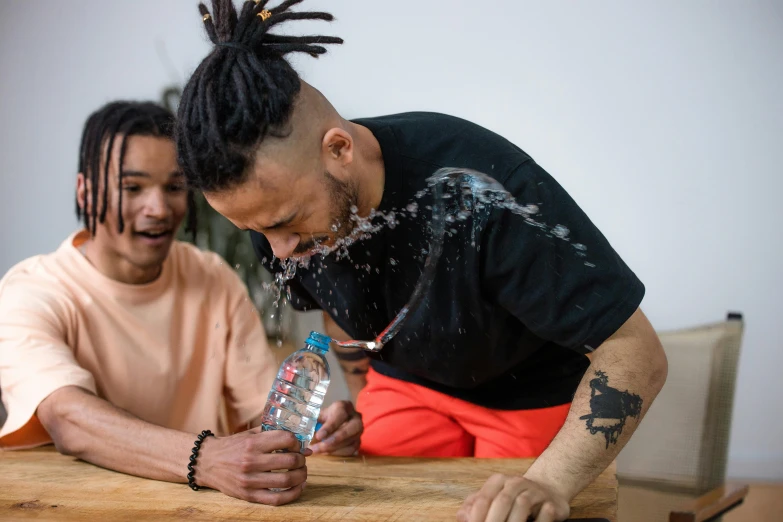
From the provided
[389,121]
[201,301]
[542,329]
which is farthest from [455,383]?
[201,301]

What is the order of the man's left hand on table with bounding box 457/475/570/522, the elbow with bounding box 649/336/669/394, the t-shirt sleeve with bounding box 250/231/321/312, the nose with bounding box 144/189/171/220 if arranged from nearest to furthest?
the man's left hand on table with bounding box 457/475/570/522
the elbow with bounding box 649/336/669/394
the t-shirt sleeve with bounding box 250/231/321/312
the nose with bounding box 144/189/171/220

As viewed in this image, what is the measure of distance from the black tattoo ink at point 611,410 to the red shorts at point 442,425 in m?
0.37

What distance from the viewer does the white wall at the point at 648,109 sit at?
1624 millimetres

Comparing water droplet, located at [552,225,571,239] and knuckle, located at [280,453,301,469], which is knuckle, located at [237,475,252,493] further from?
water droplet, located at [552,225,571,239]

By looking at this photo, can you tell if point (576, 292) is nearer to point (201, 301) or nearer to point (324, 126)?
point (324, 126)

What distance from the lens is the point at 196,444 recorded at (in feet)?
3.67

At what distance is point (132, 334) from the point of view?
1.52 metres

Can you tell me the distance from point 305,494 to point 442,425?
398 millimetres

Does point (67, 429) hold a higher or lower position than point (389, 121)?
lower

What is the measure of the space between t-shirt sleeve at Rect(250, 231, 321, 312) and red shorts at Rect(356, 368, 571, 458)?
0.21 meters

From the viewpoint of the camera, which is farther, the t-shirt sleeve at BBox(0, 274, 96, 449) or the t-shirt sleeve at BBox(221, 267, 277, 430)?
the t-shirt sleeve at BBox(221, 267, 277, 430)

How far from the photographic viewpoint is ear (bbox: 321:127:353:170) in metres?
1.01

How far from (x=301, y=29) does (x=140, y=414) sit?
939mm

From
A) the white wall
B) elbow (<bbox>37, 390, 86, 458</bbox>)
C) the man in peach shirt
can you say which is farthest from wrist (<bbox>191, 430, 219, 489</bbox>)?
the white wall
